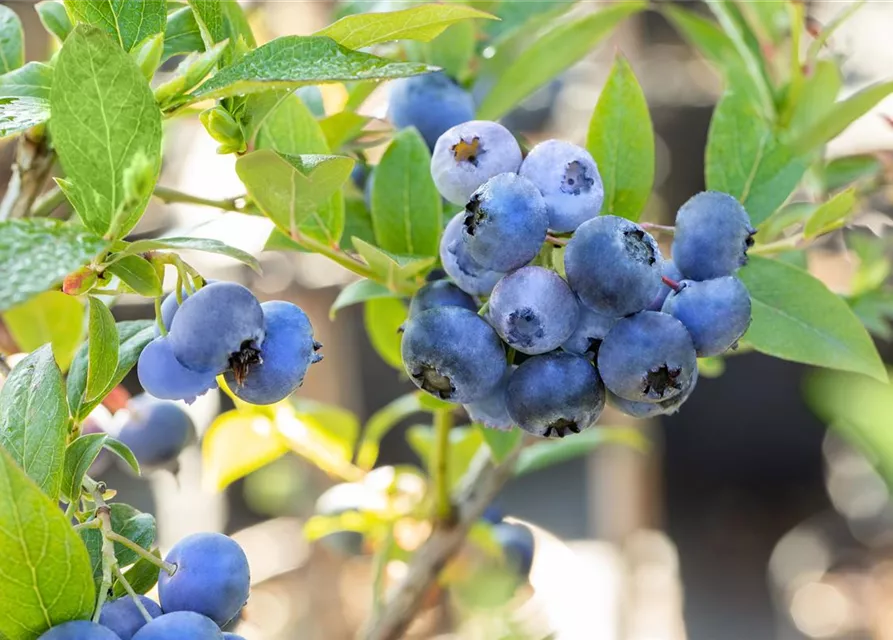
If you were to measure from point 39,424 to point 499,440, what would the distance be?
13.0 inches

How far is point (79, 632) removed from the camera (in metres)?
0.39

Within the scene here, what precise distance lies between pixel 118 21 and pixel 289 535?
2.28m

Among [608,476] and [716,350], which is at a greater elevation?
[716,350]

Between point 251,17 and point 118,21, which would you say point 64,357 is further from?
point 251,17

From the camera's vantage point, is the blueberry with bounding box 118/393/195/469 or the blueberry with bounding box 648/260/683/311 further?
the blueberry with bounding box 118/393/195/469

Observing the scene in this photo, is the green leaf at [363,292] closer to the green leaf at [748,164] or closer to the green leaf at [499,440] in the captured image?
the green leaf at [499,440]

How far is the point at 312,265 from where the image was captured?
2293 millimetres

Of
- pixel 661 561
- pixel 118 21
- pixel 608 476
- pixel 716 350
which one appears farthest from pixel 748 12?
pixel 661 561

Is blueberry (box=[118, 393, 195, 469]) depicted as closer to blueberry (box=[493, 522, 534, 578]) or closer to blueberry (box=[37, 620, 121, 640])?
blueberry (box=[37, 620, 121, 640])

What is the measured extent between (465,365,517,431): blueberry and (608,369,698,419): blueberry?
55mm

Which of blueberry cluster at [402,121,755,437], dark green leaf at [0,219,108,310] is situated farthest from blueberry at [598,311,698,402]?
dark green leaf at [0,219,108,310]

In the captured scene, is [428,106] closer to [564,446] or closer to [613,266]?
[613,266]

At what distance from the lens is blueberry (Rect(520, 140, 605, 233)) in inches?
18.2

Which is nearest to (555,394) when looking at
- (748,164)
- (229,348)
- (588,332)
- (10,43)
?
(588,332)
